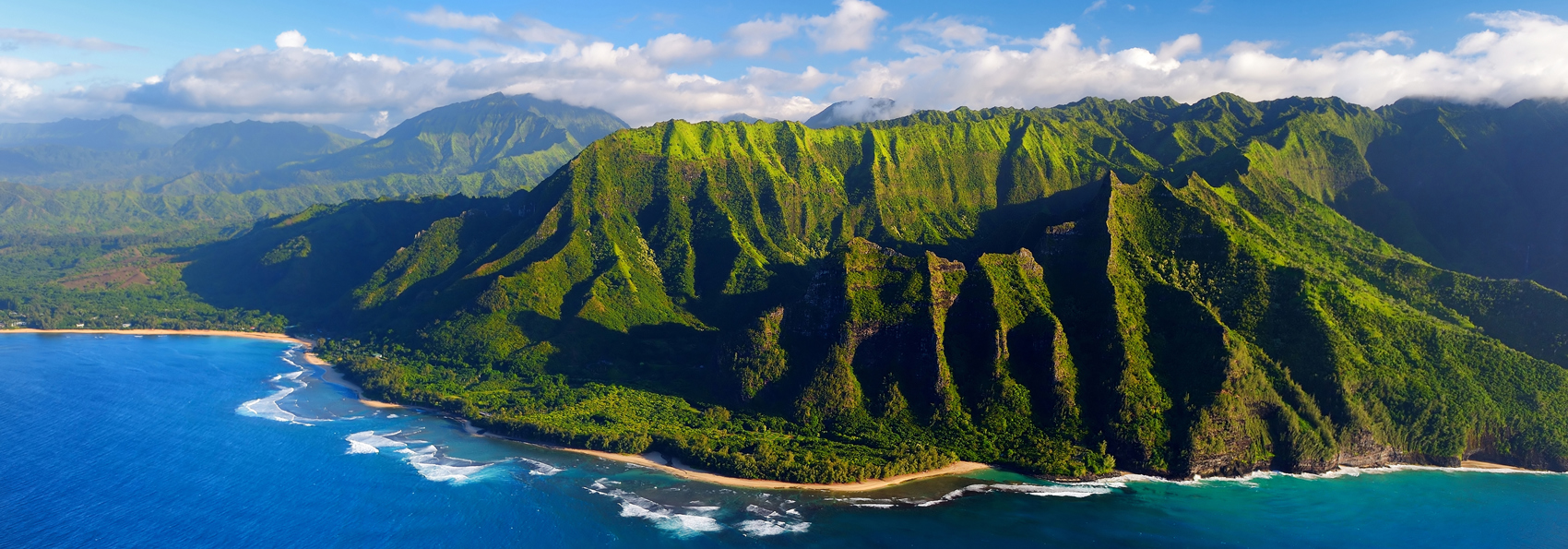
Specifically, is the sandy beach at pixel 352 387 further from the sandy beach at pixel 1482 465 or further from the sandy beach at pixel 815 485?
the sandy beach at pixel 1482 465

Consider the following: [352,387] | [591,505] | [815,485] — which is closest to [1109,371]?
[815,485]

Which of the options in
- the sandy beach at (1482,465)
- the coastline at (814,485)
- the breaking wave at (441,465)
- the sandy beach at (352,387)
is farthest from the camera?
the sandy beach at (352,387)

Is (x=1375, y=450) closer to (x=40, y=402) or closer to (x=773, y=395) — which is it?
(x=773, y=395)

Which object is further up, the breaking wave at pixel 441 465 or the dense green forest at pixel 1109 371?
the dense green forest at pixel 1109 371

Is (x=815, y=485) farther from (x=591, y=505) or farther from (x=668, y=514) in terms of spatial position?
(x=591, y=505)

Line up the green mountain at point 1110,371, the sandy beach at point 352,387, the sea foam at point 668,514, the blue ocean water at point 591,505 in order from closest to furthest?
the blue ocean water at point 591,505 < the sea foam at point 668,514 < the green mountain at point 1110,371 < the sandy beach at point 352,387

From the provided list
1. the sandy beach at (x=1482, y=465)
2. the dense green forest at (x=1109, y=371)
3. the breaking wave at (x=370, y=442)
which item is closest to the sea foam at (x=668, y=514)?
the dense green forest at (x=1109, y=371)

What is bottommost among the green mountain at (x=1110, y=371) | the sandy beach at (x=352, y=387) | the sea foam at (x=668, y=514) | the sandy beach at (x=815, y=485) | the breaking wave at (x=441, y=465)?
the sea foam at (x=668, y=514)

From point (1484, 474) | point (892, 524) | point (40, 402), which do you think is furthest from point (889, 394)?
point (40, 402)

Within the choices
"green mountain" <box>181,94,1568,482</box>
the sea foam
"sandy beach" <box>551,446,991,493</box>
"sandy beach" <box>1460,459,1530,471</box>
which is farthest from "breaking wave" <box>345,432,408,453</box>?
"sandy beach" <box>1460,459,1530,471</box>
